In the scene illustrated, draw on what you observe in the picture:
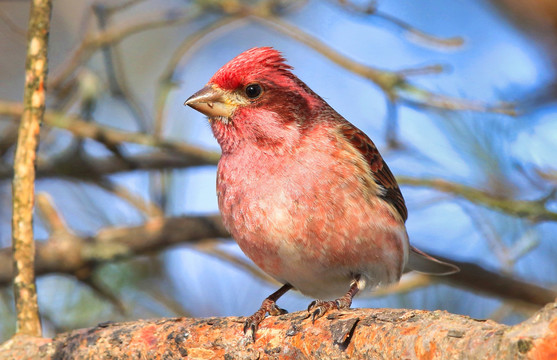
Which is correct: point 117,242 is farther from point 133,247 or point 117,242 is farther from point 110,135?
point 110,135

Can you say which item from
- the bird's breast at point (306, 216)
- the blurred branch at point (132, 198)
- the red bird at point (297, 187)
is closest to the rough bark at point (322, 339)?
the red bird at point (297, 187)

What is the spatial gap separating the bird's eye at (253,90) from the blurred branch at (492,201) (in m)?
1.78

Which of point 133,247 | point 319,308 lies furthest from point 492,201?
point 133,247

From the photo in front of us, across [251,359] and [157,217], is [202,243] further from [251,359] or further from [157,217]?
[251,359]

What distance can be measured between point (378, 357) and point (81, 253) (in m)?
3.96

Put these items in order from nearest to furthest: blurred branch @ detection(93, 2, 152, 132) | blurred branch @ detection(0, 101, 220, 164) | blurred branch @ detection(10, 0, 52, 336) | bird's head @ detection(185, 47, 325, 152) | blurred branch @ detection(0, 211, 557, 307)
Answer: blurred branch @ detection(10, 0, 52, 336) → bird's head @ detection(185, 47, 325, 152) → blurred branch @ detection(0, 211, 557, 307) → blurred branch @ detection(0, 101, 220, 164) → blurred branch @ detection(93, 2, 152, 132)

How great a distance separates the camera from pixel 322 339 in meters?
3.26

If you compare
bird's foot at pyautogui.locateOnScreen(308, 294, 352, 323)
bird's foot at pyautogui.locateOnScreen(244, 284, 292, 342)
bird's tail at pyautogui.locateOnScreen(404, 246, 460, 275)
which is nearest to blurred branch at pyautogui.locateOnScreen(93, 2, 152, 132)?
bird's foot at pyautogui.locateOnScreen(244, 284, 292, 342)

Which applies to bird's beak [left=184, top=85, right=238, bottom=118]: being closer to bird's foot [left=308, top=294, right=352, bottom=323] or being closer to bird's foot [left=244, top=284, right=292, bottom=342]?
bird's foot [left=244, top=284, right=292, bottom=342]

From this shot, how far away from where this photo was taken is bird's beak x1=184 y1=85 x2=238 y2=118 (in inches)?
188

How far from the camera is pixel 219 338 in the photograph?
366 centimetres

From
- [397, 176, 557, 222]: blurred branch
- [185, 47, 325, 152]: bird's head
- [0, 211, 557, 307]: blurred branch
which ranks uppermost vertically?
[185, 47, 325, 152]: bird's head

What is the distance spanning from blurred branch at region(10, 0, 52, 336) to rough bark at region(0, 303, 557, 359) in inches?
8.5

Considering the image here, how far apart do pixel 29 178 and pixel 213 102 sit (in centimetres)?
135
